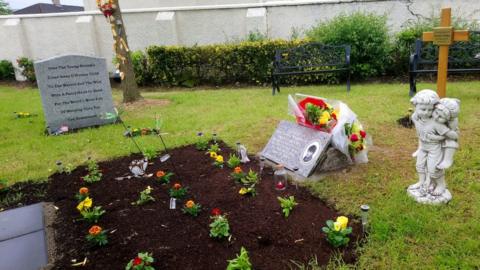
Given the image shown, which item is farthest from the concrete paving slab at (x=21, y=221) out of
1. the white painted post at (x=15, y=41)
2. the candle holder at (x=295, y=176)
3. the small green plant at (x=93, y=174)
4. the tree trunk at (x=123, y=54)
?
the white painted post at (x=15, y=41)

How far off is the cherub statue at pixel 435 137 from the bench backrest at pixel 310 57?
5.58 metres

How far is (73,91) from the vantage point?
19.3ft

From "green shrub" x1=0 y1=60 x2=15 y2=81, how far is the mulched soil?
1022 cm

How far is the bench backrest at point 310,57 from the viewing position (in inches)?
327

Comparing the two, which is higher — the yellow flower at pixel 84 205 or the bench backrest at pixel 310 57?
the bench backrest at pixel 310 57

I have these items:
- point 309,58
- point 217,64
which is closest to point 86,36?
point 217,64

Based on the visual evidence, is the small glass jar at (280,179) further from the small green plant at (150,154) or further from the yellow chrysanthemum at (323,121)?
the small green plant at (150,154)

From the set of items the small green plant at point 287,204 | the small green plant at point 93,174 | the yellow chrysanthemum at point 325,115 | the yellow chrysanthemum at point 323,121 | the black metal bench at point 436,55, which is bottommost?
the small green plant at point 287,204

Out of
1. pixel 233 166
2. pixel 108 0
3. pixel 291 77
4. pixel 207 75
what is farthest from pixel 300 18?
pixel 233 166

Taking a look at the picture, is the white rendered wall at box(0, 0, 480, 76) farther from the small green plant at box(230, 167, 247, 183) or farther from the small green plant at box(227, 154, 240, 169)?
the small green plant at box(230, 167, 247, 183)

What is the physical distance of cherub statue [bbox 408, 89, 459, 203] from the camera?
261 centimetres

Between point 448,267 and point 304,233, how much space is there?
0.90 meters

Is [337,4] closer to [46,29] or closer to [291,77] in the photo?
[291,77]

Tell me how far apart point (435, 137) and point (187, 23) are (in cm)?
974
